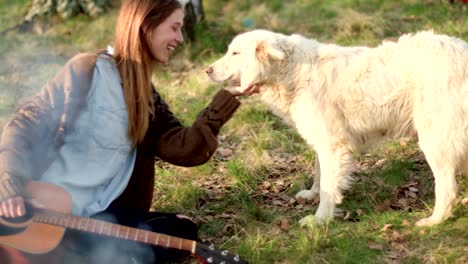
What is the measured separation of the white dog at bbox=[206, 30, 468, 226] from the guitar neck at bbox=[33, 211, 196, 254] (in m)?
1.10

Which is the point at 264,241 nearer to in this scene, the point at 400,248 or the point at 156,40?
the point at 400,248

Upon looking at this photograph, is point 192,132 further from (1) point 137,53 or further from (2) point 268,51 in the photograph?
(2) point 268,51

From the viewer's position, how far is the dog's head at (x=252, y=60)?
3959 millimetres

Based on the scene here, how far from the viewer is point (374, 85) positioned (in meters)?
→ 3.85

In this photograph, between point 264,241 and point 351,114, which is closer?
point 264,241

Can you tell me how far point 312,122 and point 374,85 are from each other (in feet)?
1.57

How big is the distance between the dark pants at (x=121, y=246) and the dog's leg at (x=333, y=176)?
0.89 meters

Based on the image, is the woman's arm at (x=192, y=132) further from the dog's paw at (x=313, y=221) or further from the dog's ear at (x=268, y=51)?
the dog's paw at (x=313, y=221)

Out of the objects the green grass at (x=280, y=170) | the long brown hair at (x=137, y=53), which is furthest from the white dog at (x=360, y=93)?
the long brown hair at (x=137, y=53)

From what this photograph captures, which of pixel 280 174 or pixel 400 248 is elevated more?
pixel 400 248

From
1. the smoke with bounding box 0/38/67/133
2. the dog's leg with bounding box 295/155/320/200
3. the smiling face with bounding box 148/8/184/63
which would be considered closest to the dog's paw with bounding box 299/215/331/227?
the dog's leg with bounding box 295/155/320/200

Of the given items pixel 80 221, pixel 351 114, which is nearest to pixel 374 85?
pixel 351 114

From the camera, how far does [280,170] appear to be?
4.90 m

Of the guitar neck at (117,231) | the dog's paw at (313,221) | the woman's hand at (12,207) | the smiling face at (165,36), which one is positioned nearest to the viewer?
the woman's hand at (12,207)
